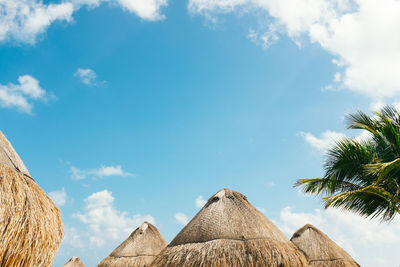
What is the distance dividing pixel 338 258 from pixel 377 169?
24.3 feet

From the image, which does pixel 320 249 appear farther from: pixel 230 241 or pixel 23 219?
pixel 23 219

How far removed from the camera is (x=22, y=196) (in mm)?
3977

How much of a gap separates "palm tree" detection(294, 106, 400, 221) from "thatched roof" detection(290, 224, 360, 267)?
4817 mm

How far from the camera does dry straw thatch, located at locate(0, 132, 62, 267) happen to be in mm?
3609

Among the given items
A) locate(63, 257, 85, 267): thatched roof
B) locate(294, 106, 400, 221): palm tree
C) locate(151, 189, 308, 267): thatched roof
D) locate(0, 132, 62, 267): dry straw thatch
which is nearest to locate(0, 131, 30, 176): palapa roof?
locate(0, 132, 62, 267): dry straw thatch

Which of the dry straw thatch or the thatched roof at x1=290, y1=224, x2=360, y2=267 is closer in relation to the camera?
the dry straw thatch

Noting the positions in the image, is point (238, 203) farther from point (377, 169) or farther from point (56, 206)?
point (56, 206)

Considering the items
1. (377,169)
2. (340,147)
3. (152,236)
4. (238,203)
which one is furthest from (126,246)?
(377,169)

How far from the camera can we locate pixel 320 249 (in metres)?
13.8

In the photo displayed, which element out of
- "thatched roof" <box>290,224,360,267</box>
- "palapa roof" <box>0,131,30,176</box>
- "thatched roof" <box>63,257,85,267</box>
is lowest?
"thatched roof" <box>290,224,360,267</box>

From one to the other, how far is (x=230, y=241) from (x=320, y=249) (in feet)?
26.2

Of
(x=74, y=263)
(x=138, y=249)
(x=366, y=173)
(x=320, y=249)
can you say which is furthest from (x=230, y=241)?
(x=74, y=263)

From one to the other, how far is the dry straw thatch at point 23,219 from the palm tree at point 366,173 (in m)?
6.43

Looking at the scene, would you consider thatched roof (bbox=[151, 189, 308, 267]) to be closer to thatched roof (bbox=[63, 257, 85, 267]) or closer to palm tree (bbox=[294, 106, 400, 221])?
palm tree (bbox=[294, 106, 400, 221])
